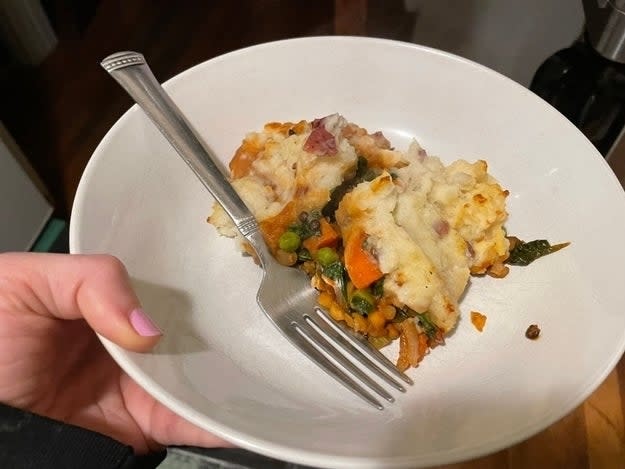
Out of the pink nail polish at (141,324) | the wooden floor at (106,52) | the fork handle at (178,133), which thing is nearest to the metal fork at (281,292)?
the fork handle at (178,133)

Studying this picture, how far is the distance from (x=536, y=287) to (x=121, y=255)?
0.71 meters

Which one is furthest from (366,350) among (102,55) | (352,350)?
(102,55)

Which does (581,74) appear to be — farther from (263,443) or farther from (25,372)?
(25,372)

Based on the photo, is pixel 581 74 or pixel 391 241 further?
pixel 581 74

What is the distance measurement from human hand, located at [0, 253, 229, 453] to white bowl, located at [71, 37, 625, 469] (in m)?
0.07

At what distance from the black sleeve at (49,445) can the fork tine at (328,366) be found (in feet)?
1.02

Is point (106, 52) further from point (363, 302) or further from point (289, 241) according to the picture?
point (363, 302)

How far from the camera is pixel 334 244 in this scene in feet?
3.55

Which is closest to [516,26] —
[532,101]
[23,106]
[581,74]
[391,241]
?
[581,74]

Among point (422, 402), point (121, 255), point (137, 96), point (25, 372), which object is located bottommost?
point (422, 402)

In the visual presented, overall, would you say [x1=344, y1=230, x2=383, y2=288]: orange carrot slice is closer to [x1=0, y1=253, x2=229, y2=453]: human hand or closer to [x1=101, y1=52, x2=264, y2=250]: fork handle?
[x1=101, y1=52, x2=264, y2=250]: fork handle

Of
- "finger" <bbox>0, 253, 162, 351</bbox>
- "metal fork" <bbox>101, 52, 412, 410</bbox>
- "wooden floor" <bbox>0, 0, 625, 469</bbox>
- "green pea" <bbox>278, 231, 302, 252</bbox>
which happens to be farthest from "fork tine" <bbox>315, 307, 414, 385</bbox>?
"wooden floor" <bbox>0, 0, 625, 469</bbox>

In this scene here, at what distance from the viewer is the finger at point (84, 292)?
2.68ft

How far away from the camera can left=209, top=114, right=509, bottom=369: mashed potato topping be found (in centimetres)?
101
